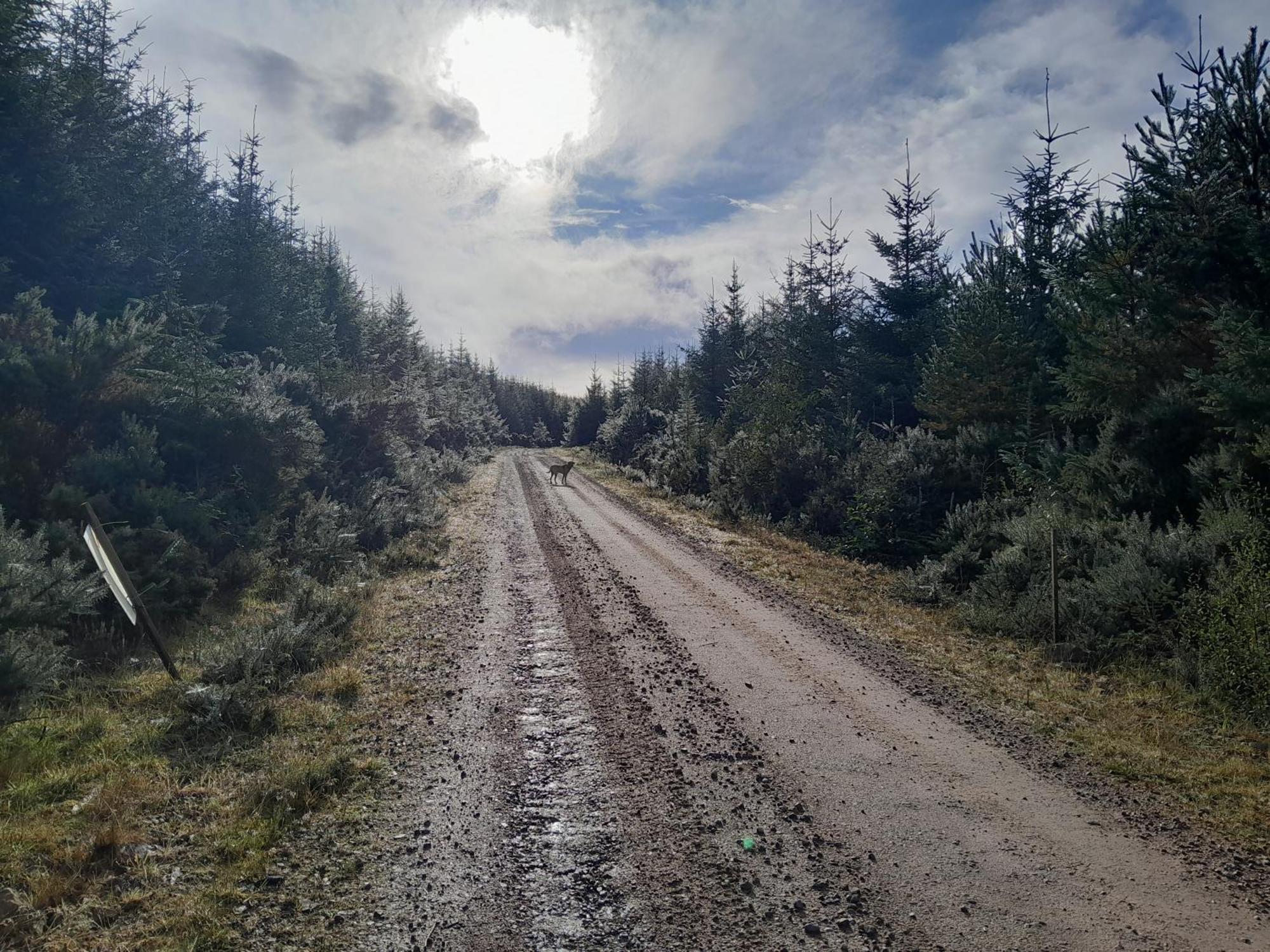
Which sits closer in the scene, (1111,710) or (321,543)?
(1111,710)

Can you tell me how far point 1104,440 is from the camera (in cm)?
1146

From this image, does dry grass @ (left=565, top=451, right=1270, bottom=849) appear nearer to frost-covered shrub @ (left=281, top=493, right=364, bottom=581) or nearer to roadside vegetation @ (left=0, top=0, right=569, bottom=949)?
roadside vegetation @ (left=0, top=0, right=569, bottom=949)

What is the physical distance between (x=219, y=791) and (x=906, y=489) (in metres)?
15.6

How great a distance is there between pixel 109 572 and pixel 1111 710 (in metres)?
10.8

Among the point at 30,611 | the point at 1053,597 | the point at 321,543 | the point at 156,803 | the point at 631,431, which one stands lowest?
the point at 156,803

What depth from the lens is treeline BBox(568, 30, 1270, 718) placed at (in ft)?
27.7

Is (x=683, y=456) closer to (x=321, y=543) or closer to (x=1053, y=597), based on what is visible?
(x=321, y=543)

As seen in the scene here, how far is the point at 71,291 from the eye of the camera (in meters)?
18.3

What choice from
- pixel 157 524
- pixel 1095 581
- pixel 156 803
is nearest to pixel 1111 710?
pixel 1095 581

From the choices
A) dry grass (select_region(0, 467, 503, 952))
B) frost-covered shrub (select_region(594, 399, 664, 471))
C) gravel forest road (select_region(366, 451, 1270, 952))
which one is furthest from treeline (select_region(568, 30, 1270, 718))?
frost-covered shrub (select_region(594, 399, 664, 471))

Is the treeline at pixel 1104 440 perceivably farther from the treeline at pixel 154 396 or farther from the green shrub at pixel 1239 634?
the treeline at pixel 154 396

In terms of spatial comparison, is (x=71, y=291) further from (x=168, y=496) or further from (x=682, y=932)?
(x=682, y=932)

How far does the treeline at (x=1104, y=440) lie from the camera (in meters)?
8.45

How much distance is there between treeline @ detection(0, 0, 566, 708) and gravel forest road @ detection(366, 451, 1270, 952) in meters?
4.18
